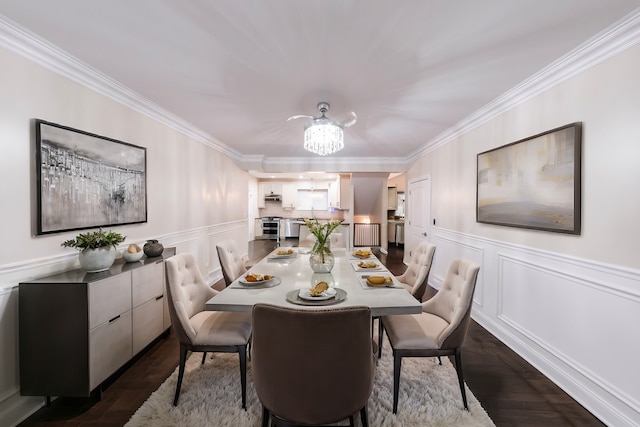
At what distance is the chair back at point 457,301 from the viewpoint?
1650 millimetres

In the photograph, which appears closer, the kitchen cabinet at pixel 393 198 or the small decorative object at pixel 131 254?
the small decorative object at pixel 131 254

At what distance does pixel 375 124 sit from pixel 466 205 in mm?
1554

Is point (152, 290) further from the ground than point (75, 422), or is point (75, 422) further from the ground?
point (152, 290)

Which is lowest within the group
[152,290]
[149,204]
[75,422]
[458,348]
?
[75,422]

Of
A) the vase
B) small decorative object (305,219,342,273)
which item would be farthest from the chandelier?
the vase

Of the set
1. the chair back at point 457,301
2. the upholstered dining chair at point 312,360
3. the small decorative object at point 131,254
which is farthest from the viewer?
the small decorative object at point 131,254

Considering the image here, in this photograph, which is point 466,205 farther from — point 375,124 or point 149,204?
point 149,204

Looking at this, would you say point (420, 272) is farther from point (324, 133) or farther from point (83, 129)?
point (83, 129)

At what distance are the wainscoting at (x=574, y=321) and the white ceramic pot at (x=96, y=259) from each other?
340cm

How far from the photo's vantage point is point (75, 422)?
5.33 feet

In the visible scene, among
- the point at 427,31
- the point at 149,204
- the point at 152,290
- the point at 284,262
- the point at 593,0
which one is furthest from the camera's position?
the point at 149,204

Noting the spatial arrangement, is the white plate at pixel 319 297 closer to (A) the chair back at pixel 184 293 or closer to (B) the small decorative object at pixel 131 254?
(A) the chair back at pixel 184 293

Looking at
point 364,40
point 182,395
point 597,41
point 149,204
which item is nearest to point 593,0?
→ point 597,41

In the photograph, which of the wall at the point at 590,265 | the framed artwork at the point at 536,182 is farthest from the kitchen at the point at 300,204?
the wall at the point at 590,265
